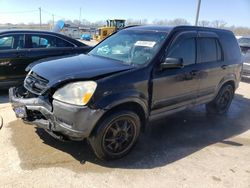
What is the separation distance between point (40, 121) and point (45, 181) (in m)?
0.79

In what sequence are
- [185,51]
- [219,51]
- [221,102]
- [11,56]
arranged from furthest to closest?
[11,56], [221,102], [219,51], [185,51]

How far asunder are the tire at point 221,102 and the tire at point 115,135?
2.61 metres

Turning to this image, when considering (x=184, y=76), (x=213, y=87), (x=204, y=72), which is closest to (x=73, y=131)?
(x=184, y=76)

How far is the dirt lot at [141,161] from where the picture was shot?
342 centimetres

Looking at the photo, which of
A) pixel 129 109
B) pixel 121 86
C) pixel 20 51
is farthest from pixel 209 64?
pixel 20 51

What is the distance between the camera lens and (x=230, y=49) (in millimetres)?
5797

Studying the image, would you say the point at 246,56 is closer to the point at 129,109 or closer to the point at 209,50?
the point at 209,50

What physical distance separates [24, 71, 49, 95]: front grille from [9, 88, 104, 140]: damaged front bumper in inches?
5.3

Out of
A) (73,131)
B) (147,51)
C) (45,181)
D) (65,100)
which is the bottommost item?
(45,181)

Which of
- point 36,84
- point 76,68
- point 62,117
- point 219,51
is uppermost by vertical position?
point 219,51

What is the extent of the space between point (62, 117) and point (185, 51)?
2.38 meters

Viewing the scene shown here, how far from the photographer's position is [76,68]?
3.81m

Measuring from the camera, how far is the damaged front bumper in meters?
3.34

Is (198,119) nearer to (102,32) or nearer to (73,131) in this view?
(73,131)
